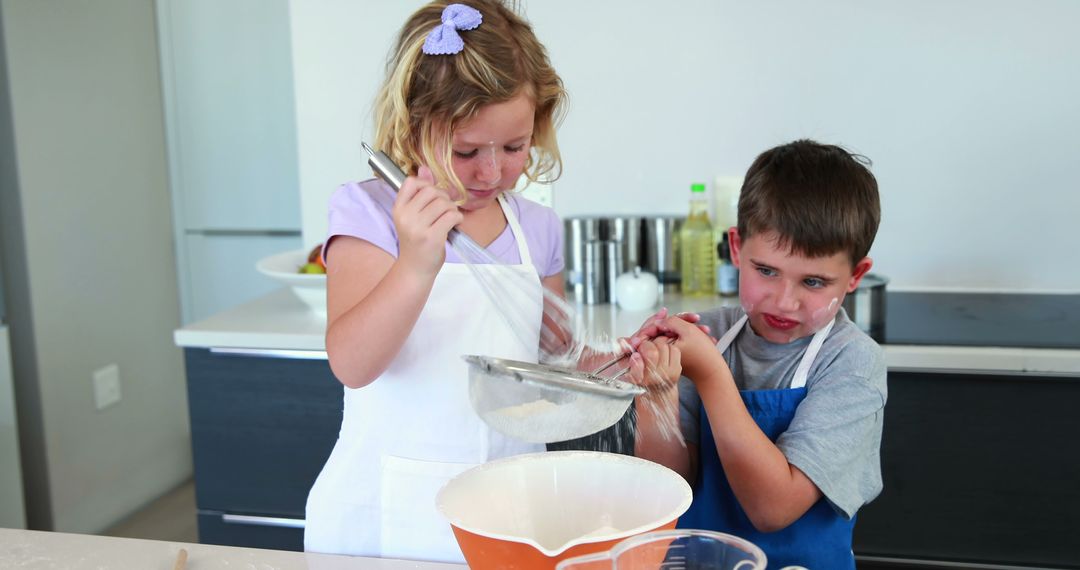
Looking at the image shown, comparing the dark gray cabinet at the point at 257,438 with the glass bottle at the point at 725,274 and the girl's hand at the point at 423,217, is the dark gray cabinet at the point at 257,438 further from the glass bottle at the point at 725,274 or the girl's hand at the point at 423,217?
the girl's hand at the point at 423,217

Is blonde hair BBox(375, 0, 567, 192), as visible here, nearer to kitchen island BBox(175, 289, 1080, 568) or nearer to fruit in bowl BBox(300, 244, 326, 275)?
kitchen island BBox(175, 289, 1080, 568)

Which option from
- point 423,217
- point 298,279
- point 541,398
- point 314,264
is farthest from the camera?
point 314,264

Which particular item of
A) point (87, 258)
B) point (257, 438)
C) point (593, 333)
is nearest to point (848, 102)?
point (593, 333)

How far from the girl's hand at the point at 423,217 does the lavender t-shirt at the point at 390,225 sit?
0.18 m

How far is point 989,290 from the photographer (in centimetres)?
216

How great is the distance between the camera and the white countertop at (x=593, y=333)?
1.68 meters

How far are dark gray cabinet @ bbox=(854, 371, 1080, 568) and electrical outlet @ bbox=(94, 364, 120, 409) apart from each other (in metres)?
2.02

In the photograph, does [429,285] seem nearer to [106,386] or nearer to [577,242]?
[577,242]

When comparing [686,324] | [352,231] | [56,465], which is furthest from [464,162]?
[56,465]

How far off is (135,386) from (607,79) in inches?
65.2

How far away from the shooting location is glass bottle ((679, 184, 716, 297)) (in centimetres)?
212

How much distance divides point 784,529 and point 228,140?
2.39 meters

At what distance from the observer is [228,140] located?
9.84ft

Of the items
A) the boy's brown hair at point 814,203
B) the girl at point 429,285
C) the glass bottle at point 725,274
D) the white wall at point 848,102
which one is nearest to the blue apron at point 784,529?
the boy's brown hair at point 814,203
